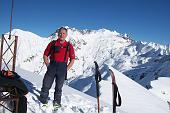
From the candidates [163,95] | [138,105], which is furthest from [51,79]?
[163,95]

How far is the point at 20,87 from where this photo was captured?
25.8 feet

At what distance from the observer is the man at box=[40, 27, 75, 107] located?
10242 mm

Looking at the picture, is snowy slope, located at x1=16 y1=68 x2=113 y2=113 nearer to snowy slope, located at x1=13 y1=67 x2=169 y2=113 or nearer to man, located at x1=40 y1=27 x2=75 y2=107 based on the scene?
snowy slope, located at x1=13 y1=67 x2=169 y2=113

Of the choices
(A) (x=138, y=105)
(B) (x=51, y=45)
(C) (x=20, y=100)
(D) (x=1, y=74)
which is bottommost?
(A) (x=138, y=105)

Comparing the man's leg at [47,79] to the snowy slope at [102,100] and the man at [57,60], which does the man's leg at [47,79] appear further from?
the snowy slope at [102,100]

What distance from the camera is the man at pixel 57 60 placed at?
403 inches

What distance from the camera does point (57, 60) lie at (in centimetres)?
1030

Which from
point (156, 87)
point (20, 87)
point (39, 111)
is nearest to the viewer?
point (20, 87)

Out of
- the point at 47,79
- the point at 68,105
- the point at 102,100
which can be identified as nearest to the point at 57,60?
the point at 47,79

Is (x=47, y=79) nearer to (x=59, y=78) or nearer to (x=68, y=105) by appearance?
(x=59, y=78)

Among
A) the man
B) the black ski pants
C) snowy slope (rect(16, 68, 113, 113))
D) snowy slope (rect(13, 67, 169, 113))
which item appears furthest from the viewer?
snowy slope (rect(13, 67, 169, 113))

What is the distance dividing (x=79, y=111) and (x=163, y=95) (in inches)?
3203

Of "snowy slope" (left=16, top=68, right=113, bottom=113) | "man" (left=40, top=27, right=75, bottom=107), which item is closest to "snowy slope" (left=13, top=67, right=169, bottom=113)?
"snowy slope" (left=16, top=68, right=113, bottom=113)

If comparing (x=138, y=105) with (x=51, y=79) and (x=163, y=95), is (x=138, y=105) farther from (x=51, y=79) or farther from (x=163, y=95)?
(x=163, y=95)
